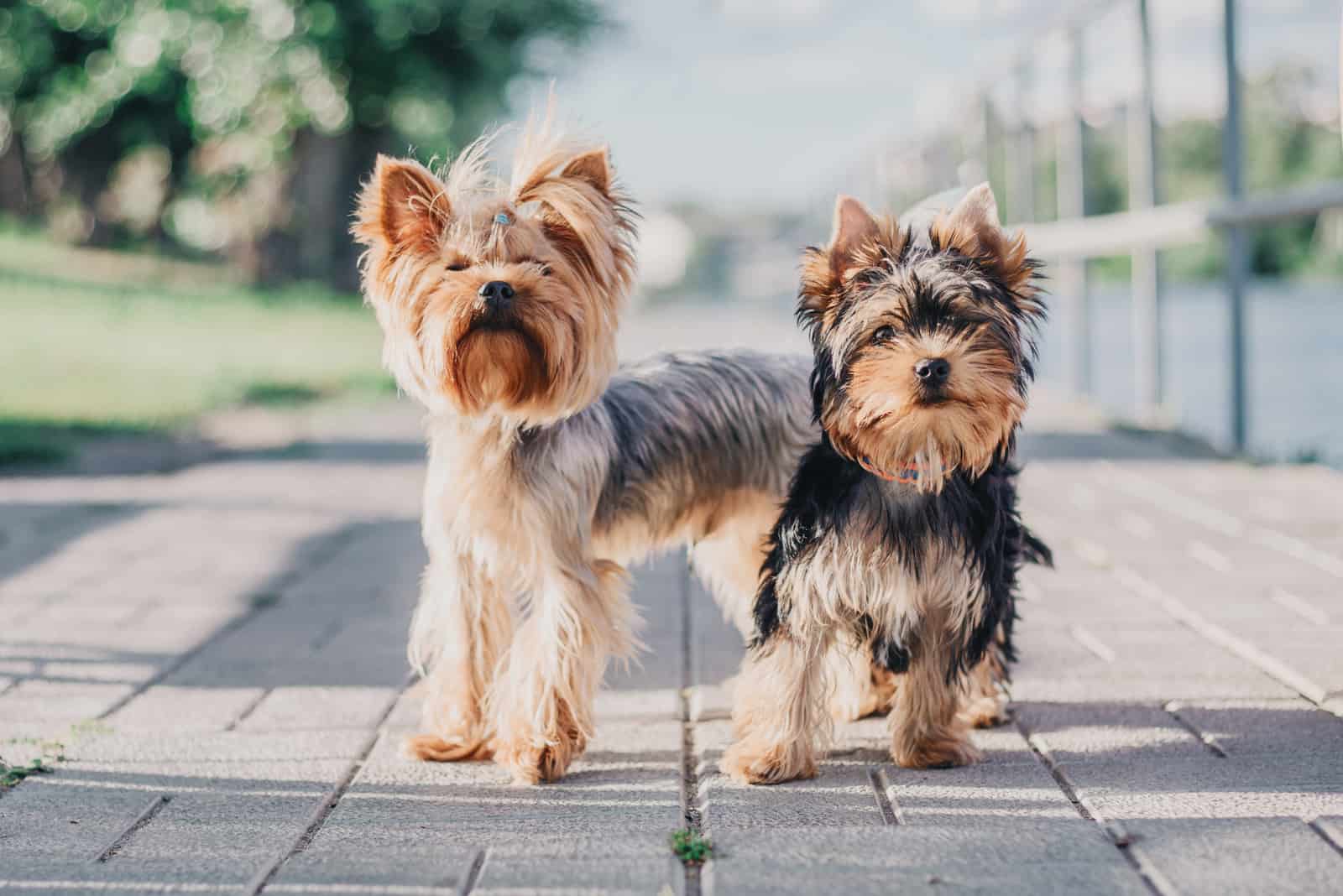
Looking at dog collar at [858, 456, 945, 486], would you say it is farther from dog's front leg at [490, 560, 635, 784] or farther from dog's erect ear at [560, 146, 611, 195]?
dog's erect ear at [560, 146, 611, 195]

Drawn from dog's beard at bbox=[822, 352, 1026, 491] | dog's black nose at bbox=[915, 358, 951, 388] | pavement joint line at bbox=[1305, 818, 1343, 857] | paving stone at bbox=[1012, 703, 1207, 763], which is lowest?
paving stone at bbox=[1012, 703, 1207, 763]

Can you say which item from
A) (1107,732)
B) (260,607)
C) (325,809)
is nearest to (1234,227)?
(1107,732)

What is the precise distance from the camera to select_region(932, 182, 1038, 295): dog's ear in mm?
3375

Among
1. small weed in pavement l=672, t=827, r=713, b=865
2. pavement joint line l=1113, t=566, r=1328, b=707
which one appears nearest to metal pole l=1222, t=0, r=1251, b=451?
pavement joint line l=1113, t=566, r=1328, b=707

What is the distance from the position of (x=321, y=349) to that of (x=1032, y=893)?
1543cm

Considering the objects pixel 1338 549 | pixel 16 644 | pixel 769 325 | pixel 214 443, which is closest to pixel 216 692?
pixel 16 644

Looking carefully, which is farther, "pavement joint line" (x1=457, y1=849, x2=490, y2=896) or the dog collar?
the dog collar

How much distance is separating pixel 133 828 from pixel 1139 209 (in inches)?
323

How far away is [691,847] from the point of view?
9.92 feet

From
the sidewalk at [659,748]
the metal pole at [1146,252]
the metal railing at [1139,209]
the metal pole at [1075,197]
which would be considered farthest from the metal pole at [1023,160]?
the sidewalk at [659,748]

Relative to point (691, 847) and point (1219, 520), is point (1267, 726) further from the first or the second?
point (1219, 520)

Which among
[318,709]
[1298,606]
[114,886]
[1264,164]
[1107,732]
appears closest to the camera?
[114,886]

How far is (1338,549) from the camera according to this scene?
Answer: 18.9 feet

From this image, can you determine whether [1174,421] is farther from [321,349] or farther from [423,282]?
[321,349]
